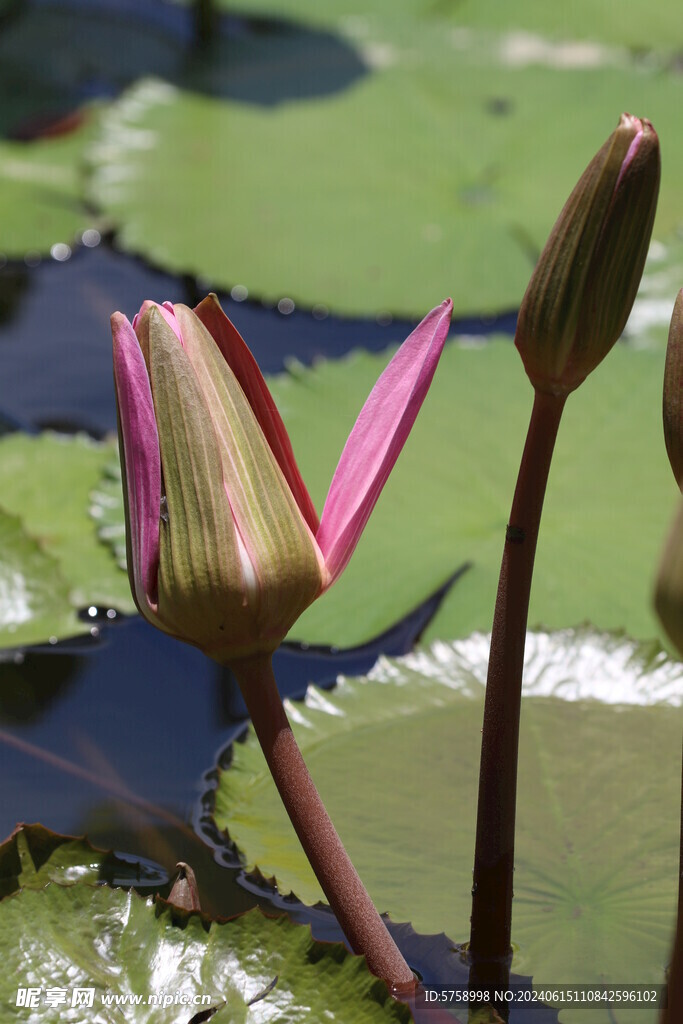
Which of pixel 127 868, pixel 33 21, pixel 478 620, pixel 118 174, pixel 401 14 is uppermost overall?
pixel 401 14

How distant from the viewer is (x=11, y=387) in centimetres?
149

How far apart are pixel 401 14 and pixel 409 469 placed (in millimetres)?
1674

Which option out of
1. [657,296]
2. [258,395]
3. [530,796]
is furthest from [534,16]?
[258,395]

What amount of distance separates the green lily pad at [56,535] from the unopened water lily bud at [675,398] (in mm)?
764

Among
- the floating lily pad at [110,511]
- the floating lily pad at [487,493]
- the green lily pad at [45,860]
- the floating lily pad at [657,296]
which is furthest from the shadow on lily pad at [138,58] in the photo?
the green lily pad at [45,860]

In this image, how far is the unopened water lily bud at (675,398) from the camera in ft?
1.49

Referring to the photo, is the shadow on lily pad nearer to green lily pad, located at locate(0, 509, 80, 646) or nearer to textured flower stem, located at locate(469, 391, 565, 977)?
green lily pad, located at locate(0, 509, 80, 646)

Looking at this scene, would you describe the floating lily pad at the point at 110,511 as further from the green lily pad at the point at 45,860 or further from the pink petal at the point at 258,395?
the pink petal at the point at 258,395

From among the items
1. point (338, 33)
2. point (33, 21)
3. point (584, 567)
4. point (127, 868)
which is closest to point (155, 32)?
point (33, 21)

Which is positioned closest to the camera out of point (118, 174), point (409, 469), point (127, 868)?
point (127, 868)

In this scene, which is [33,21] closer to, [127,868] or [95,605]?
[95,605]

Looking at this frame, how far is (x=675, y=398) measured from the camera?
455mm

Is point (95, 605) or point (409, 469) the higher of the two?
point (409, 469)

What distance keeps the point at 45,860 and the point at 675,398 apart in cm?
47
